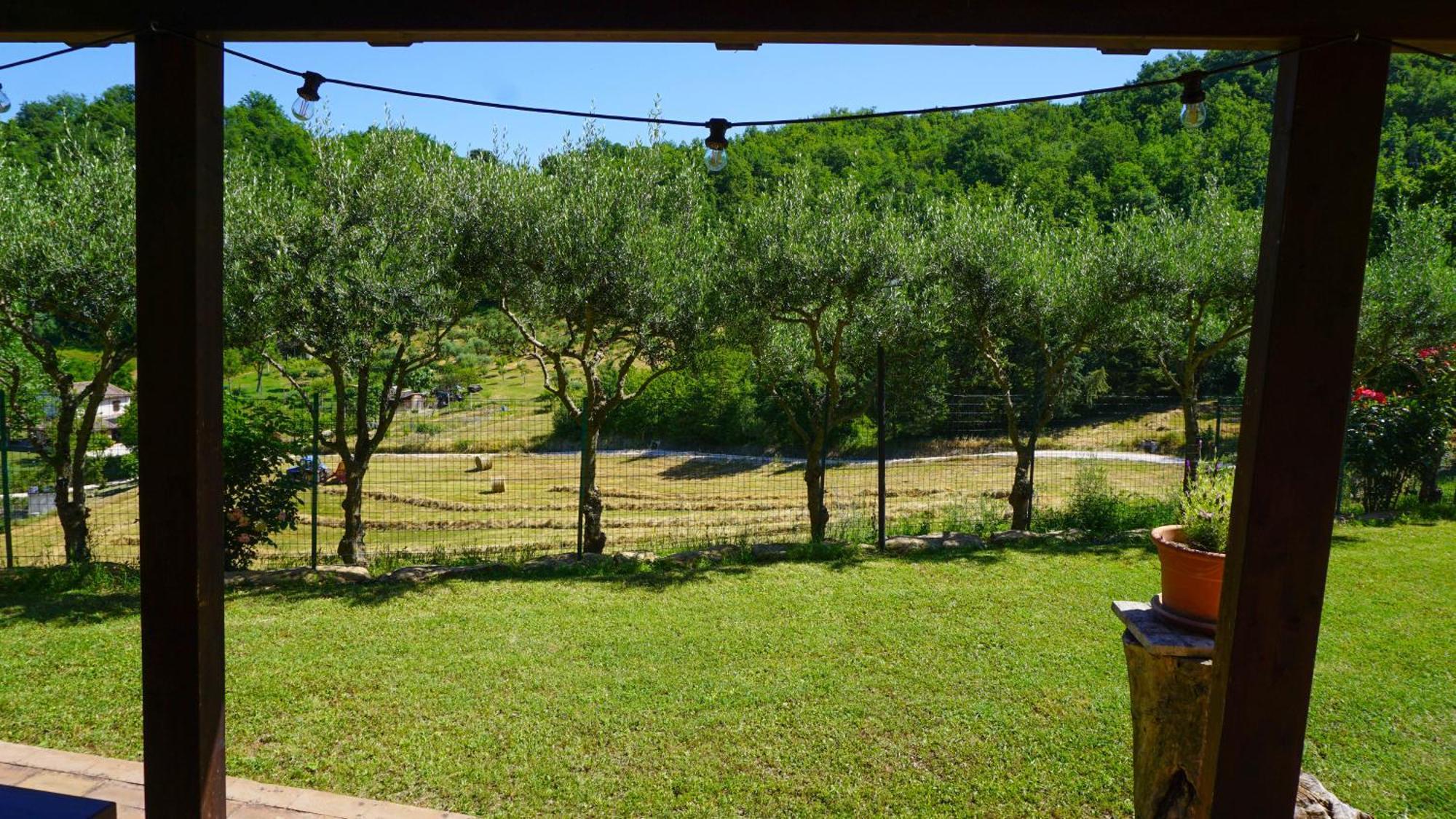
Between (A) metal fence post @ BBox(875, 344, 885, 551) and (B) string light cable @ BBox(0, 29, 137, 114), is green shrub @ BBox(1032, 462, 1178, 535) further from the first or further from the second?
(B) string light cable @ BBox(0, 29, 137, 114)

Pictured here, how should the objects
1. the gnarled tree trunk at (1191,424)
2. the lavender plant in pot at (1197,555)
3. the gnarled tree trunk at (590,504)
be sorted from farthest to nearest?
the gnarled tree trunk at (1191,424) → the gnarled tree trunk at (590,504) → the lavender plant in pot at (1197,555)

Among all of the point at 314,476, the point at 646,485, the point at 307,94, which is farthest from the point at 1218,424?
the point at 646,485

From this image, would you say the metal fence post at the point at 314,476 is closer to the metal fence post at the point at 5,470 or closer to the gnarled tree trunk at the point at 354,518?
Answer: the gnarled tree trunk at the point at 354,518

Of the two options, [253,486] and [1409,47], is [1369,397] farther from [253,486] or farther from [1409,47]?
[253,486]

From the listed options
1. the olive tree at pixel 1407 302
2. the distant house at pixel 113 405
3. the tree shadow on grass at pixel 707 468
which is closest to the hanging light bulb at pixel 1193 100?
the olive tree at pixel 1407 302

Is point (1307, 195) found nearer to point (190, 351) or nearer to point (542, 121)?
point (190, 351)

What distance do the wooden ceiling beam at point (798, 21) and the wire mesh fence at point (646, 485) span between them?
6987 mm

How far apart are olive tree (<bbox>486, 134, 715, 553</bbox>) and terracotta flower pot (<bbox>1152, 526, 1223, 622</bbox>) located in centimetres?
645

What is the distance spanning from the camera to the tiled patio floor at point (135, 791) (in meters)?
3.24

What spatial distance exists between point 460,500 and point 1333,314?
1499 centimetres

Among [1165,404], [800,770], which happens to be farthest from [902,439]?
[800,770]

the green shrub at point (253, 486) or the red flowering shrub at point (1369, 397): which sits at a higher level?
the red flowering shrub at point (1369, 397)

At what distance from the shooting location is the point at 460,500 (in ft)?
50.7

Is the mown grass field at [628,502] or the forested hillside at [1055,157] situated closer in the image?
the mown grass field at [628,502]
